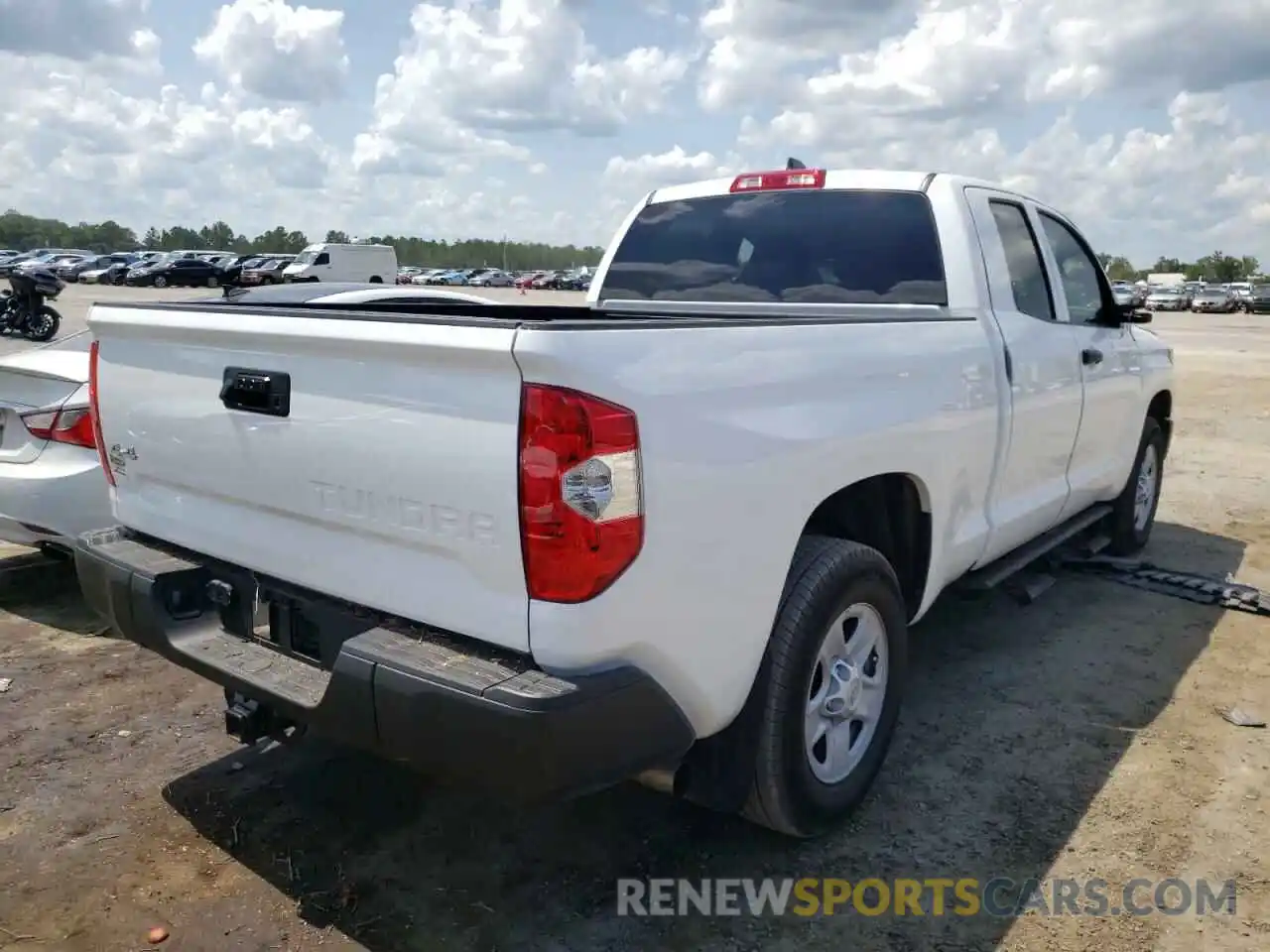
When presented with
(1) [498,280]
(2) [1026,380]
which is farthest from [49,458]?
(1) [498,280]

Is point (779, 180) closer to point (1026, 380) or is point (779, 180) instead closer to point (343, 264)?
point (1026, 380)

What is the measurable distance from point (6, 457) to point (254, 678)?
2861mm

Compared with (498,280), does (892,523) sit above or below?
above

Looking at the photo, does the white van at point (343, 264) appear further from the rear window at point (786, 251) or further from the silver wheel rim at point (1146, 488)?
the rear window at point (786, 251)

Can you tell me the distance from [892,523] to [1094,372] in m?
1.97

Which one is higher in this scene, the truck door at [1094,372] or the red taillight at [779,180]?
the red taillight at [779,180]

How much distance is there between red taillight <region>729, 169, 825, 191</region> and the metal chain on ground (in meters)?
2.76

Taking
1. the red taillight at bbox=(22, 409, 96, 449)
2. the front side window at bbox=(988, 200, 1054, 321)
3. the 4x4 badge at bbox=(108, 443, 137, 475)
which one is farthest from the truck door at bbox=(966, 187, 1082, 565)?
the red taillight at bbox=(22, 409, 96, 449)

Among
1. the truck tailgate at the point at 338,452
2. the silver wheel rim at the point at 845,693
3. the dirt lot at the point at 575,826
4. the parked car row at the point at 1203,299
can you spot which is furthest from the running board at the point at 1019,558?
the parked car row at the point at 1203,299

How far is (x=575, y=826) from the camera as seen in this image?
10.3 ft

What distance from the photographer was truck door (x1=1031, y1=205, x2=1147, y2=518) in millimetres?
4730

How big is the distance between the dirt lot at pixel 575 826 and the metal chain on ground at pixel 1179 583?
2.04ft

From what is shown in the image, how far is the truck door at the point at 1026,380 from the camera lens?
3.94 meters

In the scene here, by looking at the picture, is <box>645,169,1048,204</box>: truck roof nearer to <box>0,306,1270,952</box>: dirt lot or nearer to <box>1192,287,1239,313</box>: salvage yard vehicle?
<box>0,306,1270,952</box>: dirt lot
